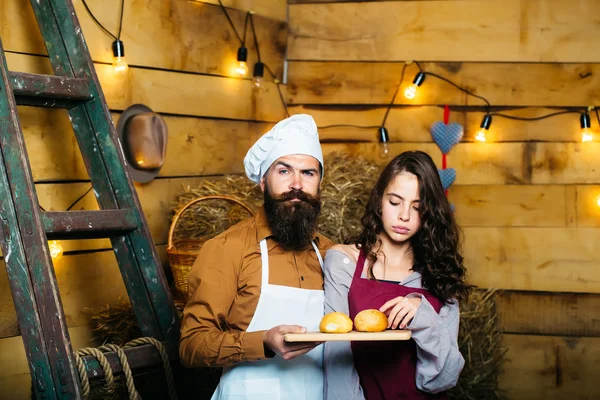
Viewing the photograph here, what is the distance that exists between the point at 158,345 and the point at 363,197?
1.63 metres

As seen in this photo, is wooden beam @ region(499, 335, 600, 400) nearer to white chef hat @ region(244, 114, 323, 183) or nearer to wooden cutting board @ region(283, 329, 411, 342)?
white chef hat @ region(244, 114, 323, 183)

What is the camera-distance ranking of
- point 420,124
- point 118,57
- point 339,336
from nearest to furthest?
point 339,336 < point 118,57 < point 420,124

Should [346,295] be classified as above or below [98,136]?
below

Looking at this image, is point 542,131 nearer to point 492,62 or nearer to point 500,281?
point 492,62

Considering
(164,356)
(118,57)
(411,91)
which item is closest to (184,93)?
(118,57)

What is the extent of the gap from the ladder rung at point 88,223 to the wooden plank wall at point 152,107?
688mm

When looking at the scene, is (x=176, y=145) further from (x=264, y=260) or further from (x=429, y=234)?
(x=429, y=234)

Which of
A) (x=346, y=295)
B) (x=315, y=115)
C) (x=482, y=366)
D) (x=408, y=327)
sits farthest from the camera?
(x=315, y=115)

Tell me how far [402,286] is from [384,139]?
1945 mm

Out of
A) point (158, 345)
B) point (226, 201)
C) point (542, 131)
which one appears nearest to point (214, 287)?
point (158, 345)

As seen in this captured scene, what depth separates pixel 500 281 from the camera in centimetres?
433

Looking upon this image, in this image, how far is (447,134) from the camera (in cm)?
435

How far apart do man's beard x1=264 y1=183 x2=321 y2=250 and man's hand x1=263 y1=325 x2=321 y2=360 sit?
1.44 feet

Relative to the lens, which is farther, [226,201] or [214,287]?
[226,201]
